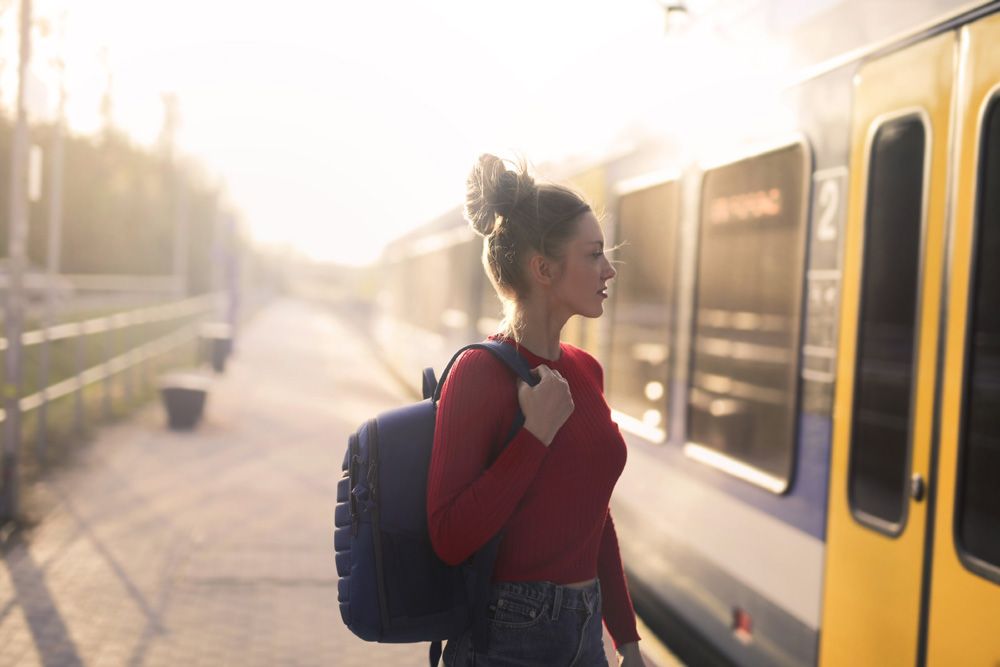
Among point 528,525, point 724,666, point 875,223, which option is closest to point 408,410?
point 528,525

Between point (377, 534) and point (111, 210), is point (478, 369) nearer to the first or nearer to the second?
point (377, 534)

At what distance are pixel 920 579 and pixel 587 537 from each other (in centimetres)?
147

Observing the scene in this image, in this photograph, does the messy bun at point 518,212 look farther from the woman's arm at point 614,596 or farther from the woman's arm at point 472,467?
the woman's arm at point 614,596

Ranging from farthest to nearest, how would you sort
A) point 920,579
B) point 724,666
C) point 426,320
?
point 426,320
point 724,666
point 920,579

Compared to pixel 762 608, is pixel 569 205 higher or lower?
higher

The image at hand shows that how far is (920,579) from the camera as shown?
318cm

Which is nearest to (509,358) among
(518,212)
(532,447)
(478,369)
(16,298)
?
(478,369)

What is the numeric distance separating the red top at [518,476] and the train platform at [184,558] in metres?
2.55

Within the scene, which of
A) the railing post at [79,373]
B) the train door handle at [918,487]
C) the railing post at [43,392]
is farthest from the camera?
the railing post at [79,373]

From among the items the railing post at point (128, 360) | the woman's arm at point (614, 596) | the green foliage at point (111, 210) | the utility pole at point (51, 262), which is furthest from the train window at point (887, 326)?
the green foliage at point (111, 210)

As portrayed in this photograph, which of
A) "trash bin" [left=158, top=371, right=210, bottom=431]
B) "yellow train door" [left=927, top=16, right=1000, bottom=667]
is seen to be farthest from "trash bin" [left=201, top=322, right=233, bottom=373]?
"yellow train door" [left=927, top=16, right=1000, bottom=667]

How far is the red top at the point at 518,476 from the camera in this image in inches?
78.6

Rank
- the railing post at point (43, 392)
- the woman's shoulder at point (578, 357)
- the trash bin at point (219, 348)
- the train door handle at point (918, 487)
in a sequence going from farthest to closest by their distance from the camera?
the trash bin at point (219, 348) → the railing post at point (43, 392) → the train door handle at point (918, 487) → the woman's shoulder at point (578, 357)

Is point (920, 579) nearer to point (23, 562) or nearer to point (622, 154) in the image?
point (622, 154)
